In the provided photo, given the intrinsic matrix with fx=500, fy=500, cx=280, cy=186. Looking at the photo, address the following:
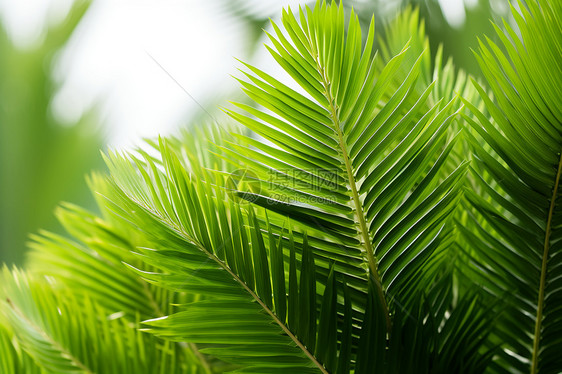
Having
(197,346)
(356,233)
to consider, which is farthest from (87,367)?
(356,233)

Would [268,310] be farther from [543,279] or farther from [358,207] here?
[543,279]

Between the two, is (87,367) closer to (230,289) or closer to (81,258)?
(81,258)

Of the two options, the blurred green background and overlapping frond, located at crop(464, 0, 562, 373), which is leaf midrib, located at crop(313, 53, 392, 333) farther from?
the blurred green background

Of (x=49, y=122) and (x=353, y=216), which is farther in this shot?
(x=49, y=122)

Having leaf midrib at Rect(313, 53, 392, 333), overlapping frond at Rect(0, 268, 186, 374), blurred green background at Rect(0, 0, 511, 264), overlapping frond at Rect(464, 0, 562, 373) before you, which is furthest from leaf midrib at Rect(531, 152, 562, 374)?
blurred green background at Rect(0, 0, 511, 264)

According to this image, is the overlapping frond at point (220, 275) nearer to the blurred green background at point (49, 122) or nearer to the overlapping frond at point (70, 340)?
the overlapping frond at point (70, 340)

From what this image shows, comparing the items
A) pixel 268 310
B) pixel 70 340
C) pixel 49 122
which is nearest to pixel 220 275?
pixel 268 310

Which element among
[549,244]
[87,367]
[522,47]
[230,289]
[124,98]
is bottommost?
[87,367]

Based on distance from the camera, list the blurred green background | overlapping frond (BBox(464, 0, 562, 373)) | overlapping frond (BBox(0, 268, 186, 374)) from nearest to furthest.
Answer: overlapping frond (BBox(464, 0, 562, 373))
overlapping frond (BBox(0, 268, 186, 374))
the blurred green background
